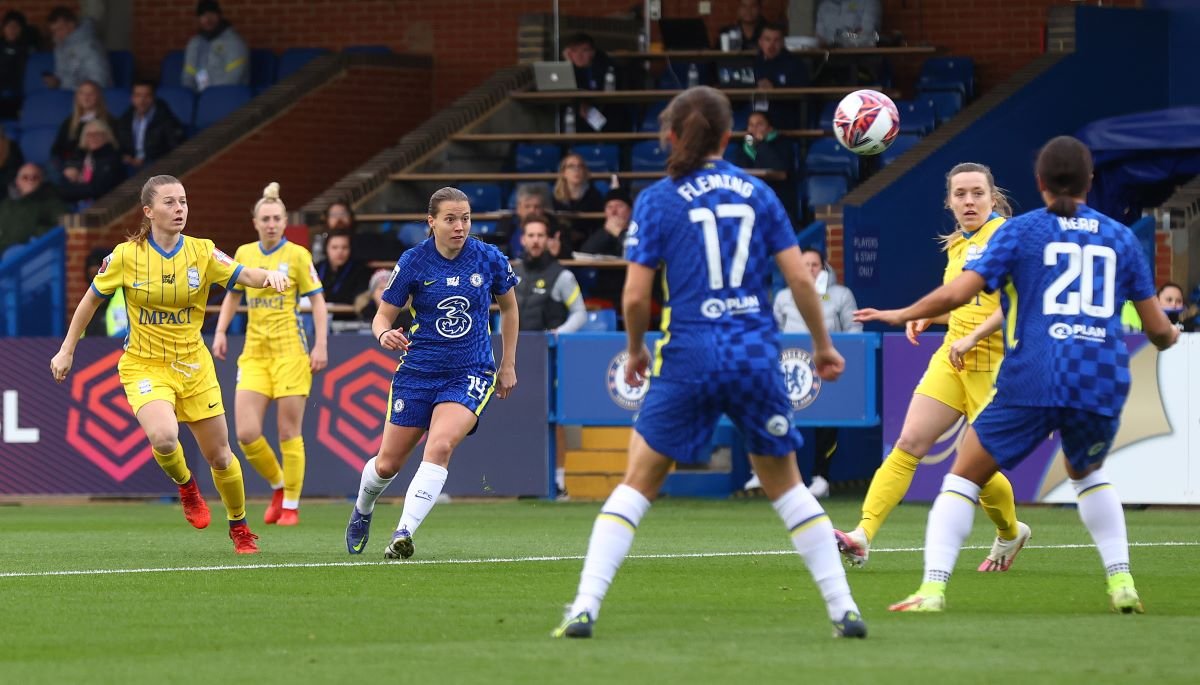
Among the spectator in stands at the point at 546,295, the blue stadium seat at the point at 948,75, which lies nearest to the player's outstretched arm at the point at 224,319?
the spectator in stands at the point at 546,295

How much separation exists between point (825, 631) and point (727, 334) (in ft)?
4.24

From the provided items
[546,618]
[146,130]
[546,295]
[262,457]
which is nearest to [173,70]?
[146,130]

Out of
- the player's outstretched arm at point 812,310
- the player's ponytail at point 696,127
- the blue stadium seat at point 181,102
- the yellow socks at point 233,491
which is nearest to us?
the player's outstretched arm at point 812,310

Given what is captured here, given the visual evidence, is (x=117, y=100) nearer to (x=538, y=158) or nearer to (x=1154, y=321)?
(x=538, y=158)

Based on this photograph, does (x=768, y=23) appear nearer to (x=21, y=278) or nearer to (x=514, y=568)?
(x=21, y=278)

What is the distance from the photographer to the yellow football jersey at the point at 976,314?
10.7m

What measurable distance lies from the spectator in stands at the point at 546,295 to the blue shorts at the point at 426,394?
6.37 m

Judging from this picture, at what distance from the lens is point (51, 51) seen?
2634cm

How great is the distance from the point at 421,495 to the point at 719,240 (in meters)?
4.23

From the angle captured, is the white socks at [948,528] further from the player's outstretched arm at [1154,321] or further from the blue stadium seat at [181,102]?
the blue stadium seat at [181,102]

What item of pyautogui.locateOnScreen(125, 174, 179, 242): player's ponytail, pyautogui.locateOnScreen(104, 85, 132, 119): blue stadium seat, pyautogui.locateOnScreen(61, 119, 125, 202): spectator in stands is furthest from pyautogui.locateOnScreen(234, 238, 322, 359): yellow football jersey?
pyautogui.locateOnScreen(104, 85, 132, 119): blue stadium seat

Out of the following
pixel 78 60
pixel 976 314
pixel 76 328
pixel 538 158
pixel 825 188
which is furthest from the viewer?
pixel 78 60

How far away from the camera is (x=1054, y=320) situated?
27.2 feet

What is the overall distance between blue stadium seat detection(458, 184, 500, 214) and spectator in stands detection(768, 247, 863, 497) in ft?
17.6
